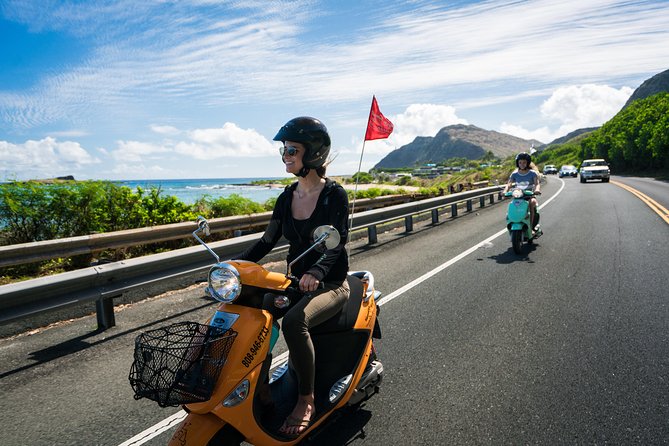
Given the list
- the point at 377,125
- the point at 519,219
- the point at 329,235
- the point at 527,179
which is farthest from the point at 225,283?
the point at 527,179

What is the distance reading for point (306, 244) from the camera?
331 centimetres

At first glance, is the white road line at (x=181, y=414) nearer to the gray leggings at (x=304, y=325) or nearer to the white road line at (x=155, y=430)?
the white road line at (x=155, y=430)

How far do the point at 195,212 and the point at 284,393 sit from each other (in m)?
8.70

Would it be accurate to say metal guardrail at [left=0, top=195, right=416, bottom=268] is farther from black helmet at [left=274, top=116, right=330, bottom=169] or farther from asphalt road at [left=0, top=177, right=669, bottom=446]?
black helmet at [left=274, top=116, right=330, bottom=169]

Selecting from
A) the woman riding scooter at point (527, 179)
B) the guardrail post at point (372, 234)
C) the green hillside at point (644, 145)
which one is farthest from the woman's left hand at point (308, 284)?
the green hillside at point (644, 145)

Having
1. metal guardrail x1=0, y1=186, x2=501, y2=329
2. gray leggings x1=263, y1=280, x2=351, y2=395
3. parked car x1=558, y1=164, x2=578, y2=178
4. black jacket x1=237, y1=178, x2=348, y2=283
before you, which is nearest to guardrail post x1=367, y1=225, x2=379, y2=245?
metal guardrail x1=0, y1=186, x2=501, y2=329

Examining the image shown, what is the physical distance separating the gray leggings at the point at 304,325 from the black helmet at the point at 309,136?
0.93 metres

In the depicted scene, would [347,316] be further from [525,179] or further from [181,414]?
[525,179]

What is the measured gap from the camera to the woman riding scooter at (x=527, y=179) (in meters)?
10.1

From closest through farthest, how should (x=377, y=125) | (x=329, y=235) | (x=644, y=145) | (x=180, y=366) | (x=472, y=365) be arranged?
(x=180, y=366) → (x=329, y=235) → (x=472, y=365) → (x=377, y=125) → (x=644, y=145)

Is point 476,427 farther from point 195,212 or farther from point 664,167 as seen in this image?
point 664,167

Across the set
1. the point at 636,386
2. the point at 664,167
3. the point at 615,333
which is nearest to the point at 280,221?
the point at 636,386

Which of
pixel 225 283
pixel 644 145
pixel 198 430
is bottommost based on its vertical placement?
pixel 198 430

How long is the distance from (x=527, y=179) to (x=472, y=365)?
7114 millimetres
